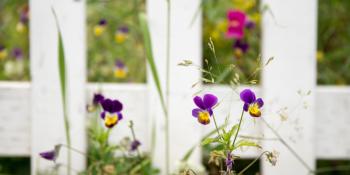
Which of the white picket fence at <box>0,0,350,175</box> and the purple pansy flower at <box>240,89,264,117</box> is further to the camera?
the white picket fence at <box>0,0,350,175</box>

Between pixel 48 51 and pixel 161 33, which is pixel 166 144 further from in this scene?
pixel 48 51

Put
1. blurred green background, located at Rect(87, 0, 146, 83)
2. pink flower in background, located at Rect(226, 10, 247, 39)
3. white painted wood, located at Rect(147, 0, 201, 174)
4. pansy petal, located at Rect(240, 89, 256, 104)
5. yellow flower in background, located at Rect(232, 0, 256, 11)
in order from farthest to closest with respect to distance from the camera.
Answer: yellow flower in background, located at Rect(232, 0, 256, 11) → blurred green background, located at Rect(87, 0, 146, 83) → pink flower in background, located at Rect(226, 10, 247, 39) → white painted wood, located at Rect(147, 0, 201, 174) → pansy petal, located at Rect(240, 89, 256, 104)

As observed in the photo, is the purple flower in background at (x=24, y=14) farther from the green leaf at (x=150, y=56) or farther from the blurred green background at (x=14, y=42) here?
the green leaf at (x=150, y=56)

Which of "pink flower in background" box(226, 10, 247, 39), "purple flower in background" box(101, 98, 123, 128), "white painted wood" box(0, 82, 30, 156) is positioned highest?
"pink flower in background" box(226, 10, 247, 39)

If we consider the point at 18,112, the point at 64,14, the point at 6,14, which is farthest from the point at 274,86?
the point at 6,14

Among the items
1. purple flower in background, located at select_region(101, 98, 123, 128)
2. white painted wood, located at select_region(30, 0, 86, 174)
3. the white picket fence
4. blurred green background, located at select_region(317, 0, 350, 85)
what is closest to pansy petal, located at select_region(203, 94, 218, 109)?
purple flower in background, located at select_region(101, 98, 123, 128)

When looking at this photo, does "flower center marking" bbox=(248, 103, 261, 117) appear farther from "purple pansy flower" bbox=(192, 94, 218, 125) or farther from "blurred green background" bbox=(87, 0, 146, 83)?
"blurred green background" bbox=(87, 0, 146, 83)

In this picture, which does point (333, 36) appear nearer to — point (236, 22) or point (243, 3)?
point (243, 3)
